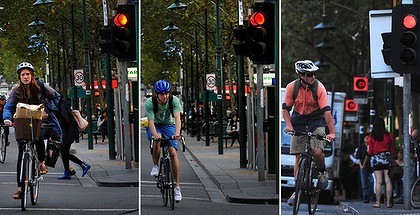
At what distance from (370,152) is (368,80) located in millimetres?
399

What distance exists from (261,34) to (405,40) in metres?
1.56

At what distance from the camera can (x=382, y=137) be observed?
13.4 feet

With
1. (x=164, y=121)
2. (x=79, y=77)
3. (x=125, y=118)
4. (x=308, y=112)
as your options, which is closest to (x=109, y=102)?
(x=125, y=118)

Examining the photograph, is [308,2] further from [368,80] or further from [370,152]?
[370,152]

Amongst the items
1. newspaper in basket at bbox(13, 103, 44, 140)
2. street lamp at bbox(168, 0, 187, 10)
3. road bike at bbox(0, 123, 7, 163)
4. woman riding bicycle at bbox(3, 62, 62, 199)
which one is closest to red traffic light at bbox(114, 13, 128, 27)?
street lamp at bbox(168, 0, 187, 10)

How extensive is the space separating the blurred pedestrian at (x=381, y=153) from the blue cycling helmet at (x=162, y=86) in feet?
3.48

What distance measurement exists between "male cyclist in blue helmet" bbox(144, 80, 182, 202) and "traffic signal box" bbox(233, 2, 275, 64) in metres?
0.78

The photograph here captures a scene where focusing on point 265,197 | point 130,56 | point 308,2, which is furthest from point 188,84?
point 308,2

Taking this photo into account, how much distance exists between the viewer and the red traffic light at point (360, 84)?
3.73 meters

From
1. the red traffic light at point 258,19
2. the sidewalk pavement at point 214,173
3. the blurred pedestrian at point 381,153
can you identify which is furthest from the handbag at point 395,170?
the red traffic light at point 258,19

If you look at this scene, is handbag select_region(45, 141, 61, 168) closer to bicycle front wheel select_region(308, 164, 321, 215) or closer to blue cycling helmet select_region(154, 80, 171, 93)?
blue cycling helmet select_region(154, 80, 171, 93)

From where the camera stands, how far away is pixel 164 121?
4500 mm

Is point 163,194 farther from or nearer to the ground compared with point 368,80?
nearer to the ground

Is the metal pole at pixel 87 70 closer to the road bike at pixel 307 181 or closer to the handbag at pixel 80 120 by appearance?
the handbag at pixel 80 120
